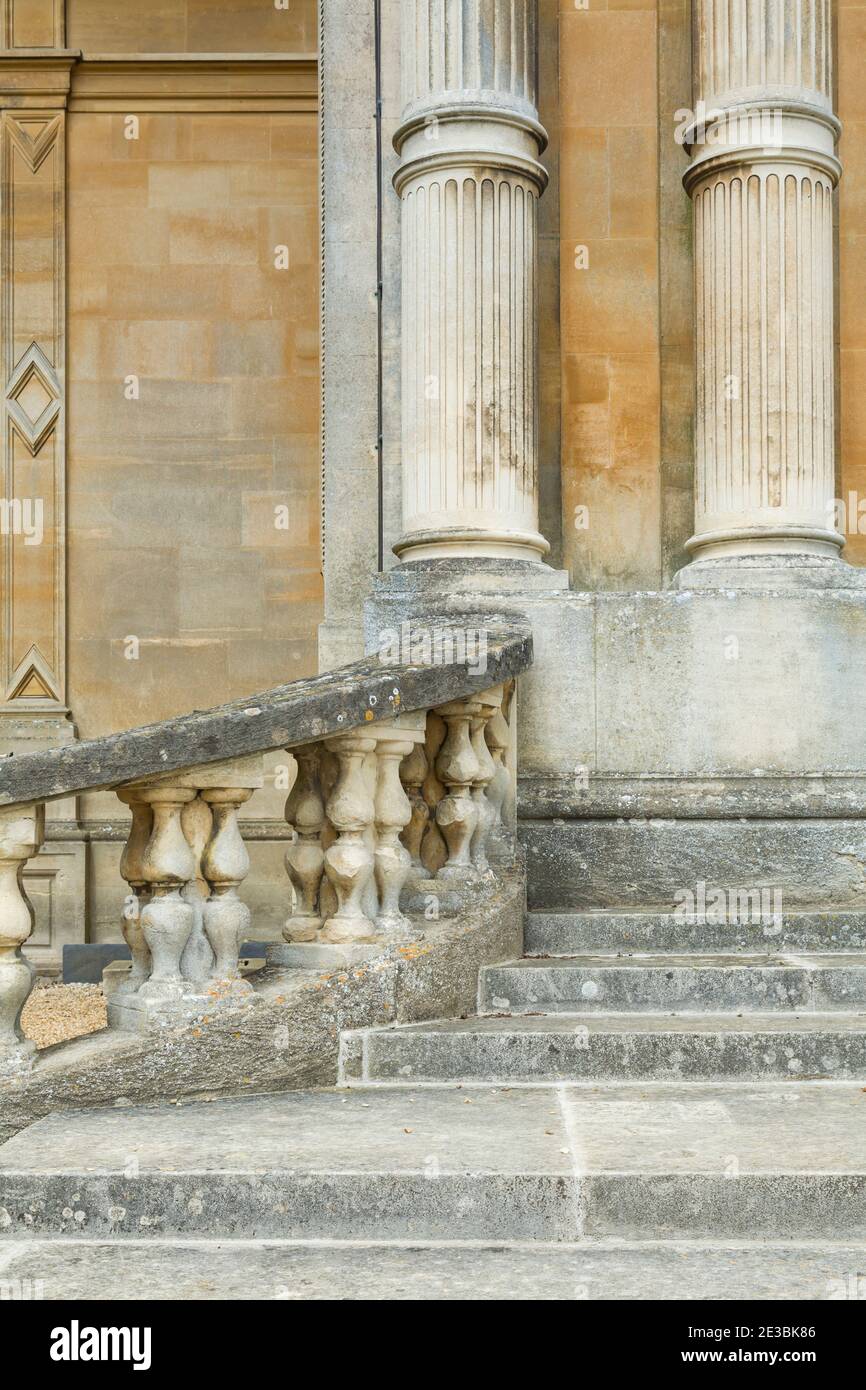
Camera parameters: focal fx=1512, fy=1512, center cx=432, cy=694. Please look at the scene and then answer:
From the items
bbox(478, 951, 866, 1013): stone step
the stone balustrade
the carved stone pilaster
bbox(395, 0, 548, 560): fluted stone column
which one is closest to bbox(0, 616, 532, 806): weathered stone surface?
the stone balustrade

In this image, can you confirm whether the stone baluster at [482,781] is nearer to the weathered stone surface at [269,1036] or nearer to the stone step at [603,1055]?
the weathered stone surface at [269,1036]

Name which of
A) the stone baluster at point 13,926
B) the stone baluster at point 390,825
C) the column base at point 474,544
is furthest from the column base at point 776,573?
the stone baluster at point 13,926

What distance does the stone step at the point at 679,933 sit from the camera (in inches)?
189

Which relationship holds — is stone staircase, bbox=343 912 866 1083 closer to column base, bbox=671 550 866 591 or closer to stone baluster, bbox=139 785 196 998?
stone baluster, bbox=139 785 196 998

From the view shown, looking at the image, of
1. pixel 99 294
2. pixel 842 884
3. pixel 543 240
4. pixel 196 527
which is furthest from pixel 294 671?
pixel 842 884

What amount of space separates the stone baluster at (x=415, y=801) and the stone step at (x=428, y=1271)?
1.71 metres

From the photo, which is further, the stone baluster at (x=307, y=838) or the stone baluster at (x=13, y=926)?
the stone baluster at (x=307, y=838)

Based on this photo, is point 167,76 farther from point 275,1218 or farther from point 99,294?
point 275,1218

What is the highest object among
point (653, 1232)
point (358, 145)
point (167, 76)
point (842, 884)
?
point (167, 76)

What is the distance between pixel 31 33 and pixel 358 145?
19.9ft

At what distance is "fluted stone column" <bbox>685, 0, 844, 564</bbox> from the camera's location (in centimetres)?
552

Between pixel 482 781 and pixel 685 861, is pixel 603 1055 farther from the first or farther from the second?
pixel 685 861

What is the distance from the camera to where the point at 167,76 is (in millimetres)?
10930

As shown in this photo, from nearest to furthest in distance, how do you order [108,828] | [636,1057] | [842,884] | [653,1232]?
[653,1232]
[636,1057]
[842,884]
[108,828]
